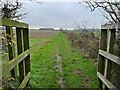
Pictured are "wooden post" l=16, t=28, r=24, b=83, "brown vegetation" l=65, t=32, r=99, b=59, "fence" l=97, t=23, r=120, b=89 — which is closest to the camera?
"fence" l=97, t=23, r=120, b=89

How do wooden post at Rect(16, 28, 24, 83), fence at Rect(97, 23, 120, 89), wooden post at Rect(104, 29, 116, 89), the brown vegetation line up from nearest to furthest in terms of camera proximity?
1. fence at Rect(97, 23, 120, 89)
2. wooden post at Rect(104, 29, 116, 89)
3. wooden post at Rect(16, 28, 24, 83)
4. the brown vegetation

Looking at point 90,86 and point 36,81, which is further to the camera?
point 36,81

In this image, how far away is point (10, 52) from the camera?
5.08 metres

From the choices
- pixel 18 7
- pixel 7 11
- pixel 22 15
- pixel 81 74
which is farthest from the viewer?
pixel 81 74

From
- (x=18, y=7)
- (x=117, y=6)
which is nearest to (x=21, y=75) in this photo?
(x=18, y=7)

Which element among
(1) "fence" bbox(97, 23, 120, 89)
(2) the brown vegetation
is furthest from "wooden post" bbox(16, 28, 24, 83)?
(2) the brown vegetation

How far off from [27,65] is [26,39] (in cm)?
68

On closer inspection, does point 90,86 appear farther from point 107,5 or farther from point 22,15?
point 107,5

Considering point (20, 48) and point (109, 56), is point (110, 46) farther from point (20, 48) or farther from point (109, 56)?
point (20, 48)

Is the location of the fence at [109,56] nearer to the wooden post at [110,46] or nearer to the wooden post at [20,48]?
the wooden post at [110,46]

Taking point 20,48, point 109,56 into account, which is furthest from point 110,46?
point 20,48

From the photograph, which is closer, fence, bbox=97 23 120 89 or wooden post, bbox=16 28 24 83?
fence, bbox=97 23 120 89

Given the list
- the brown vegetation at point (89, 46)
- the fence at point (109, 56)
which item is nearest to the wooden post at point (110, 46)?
the fence at point (109, 56)

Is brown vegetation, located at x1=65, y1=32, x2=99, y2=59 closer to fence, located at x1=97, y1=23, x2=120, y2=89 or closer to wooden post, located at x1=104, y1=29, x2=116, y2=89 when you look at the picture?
fence, located at x1=97, y1=23, x2=120, y2=89
